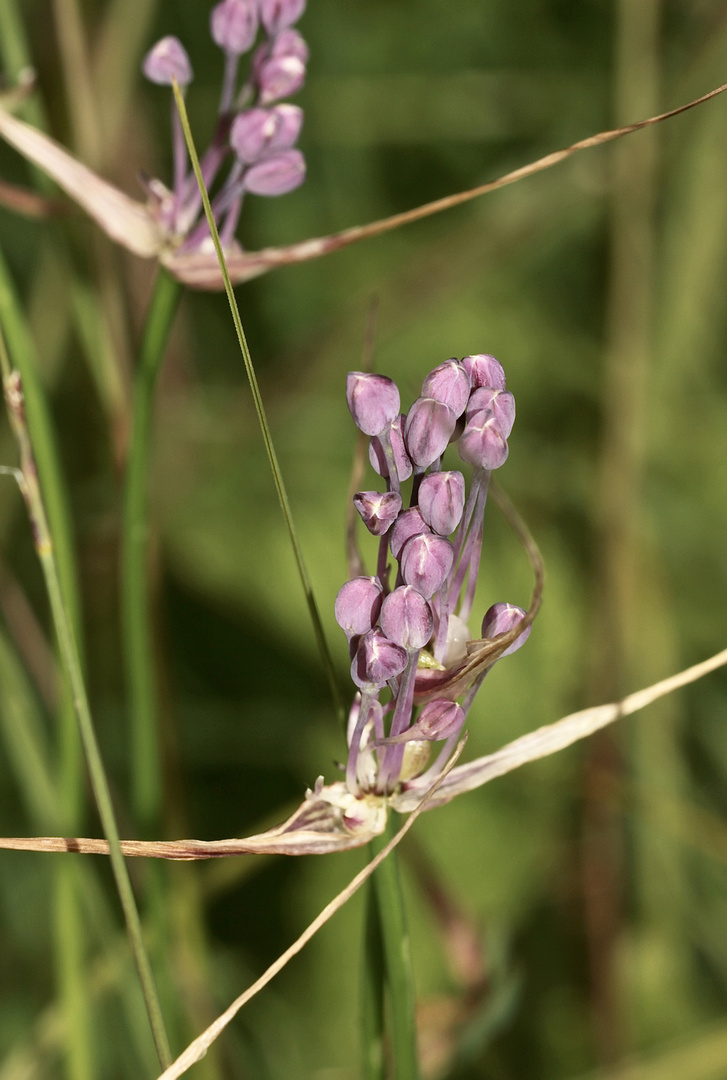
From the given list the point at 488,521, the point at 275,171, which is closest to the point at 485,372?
the point at 275,171

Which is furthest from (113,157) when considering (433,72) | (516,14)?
(516,14)

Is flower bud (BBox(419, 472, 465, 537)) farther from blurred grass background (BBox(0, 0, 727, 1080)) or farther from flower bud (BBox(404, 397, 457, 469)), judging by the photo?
blurred grass background (BBox(0, 0, 727, 1080))

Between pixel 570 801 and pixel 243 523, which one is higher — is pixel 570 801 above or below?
below

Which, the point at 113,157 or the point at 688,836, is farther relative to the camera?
the point at 113,157

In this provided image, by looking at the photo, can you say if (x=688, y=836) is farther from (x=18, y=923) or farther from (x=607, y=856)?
(x=18, y=923)

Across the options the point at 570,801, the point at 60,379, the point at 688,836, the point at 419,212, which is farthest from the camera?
the point at 60,379

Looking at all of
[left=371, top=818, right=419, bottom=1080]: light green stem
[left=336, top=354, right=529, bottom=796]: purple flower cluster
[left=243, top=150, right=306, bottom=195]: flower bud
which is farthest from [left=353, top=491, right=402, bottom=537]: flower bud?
[left=243, top=150, right=306, bottom=195]: flower bud
